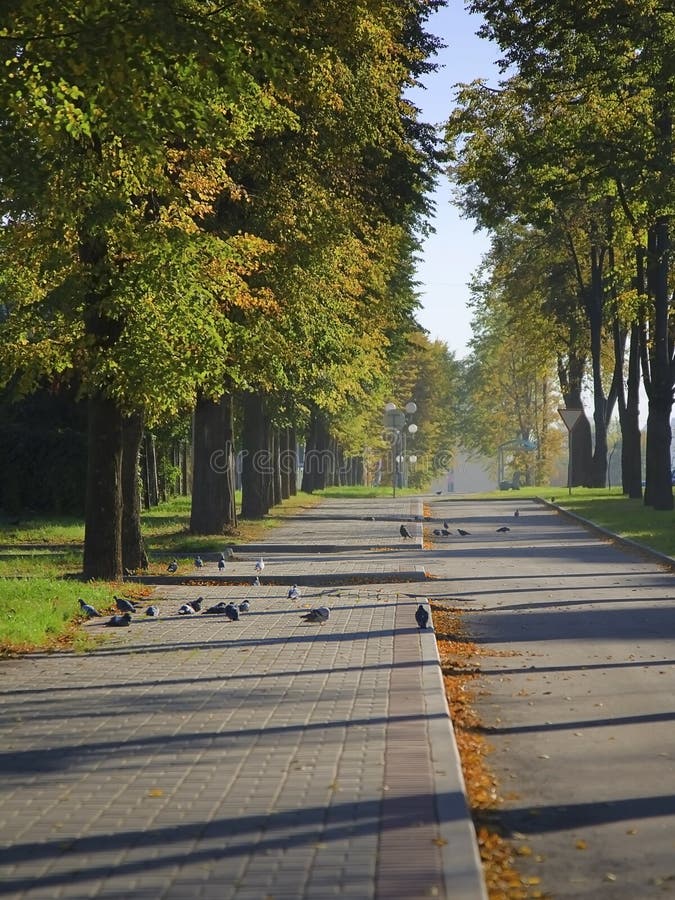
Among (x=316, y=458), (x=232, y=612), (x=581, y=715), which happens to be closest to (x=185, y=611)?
(x=232, y=612)

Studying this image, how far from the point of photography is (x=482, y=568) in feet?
76.7

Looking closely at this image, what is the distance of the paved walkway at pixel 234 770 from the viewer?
18.3ft

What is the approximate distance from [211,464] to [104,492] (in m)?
11.2

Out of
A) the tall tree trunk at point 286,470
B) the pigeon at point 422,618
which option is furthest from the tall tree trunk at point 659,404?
the pigeon at point 422,618

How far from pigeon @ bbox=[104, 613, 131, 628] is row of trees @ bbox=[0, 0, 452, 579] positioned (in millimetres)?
3843

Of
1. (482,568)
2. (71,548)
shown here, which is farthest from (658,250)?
(71,548)

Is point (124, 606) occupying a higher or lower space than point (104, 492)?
lower

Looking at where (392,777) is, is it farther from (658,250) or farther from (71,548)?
(658,250)

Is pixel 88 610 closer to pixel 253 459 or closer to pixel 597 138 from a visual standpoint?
pixel 597 138

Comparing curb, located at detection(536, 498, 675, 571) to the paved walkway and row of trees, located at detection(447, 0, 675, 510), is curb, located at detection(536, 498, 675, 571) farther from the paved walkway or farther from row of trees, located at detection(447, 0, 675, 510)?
the paved walkway

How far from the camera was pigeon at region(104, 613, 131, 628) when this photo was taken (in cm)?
1448

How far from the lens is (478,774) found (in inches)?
313

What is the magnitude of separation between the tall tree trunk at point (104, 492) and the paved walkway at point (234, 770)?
4.87 meters

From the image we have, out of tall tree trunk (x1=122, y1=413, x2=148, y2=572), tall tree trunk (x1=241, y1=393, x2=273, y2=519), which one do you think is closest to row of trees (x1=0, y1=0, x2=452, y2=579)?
tall tree trunk (x1=122, y1=413, x2=148, y2=572)
